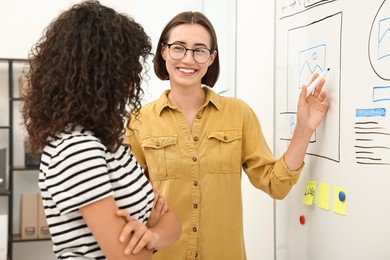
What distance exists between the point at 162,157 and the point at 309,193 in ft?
1.73

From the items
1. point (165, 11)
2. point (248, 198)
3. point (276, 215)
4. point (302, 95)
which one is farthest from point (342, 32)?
point (165, 11)

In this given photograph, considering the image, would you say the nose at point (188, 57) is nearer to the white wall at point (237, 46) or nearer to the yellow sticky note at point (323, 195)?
the white wall at point (237, 46)

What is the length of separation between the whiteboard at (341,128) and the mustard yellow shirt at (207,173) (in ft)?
0.52

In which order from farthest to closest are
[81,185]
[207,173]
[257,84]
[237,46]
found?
[237,46], [257,84], [207,173], [81,185]

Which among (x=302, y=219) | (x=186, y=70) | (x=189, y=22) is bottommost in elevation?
(x=302, y=219)

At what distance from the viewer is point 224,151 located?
1681 millimetres

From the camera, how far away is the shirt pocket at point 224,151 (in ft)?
5.51

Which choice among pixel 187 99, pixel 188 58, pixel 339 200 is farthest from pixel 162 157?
pixel 339 200

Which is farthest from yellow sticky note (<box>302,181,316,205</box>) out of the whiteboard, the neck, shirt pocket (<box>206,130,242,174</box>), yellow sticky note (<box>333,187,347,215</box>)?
the neck

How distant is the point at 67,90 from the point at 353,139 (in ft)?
2.78

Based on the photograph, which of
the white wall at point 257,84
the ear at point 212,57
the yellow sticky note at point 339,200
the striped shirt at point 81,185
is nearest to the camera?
the striped shirt at point 81,185

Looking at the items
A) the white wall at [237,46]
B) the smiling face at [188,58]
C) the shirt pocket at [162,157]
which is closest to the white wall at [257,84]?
the white wall at [237,46]

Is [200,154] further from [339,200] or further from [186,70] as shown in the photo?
[339,200]

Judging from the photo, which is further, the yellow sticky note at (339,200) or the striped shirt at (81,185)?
the yellow sticky note at (339,200)
